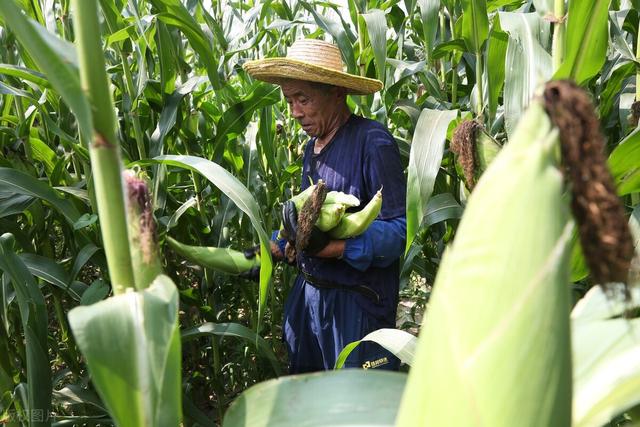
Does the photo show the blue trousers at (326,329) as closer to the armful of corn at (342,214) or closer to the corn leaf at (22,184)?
the armful of corn at (342,214)

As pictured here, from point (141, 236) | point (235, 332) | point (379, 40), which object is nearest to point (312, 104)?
point (379, 40)

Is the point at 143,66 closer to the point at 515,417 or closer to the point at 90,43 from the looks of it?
the point at 90,43

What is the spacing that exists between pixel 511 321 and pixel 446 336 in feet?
0.12

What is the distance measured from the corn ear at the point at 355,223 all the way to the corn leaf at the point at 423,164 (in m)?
0.28

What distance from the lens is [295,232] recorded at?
60.2 inches

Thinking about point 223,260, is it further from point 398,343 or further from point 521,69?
point 521,69

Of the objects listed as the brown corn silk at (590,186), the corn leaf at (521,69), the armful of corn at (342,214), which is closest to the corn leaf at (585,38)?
the corn leaf at (521,69)

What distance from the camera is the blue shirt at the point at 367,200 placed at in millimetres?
1623

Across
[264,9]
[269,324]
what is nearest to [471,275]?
[264,9]

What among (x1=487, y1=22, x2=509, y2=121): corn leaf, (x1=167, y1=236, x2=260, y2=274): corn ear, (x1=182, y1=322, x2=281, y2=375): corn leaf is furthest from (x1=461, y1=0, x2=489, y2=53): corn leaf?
(x1=182, y1=322, x2=281, y2=375): corn leaf

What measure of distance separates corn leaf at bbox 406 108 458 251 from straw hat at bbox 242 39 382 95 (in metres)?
0.46

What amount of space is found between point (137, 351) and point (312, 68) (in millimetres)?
1369

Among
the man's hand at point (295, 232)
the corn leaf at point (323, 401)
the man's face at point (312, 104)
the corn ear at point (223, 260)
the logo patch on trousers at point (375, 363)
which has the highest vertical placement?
the man's face at point (312, 104)

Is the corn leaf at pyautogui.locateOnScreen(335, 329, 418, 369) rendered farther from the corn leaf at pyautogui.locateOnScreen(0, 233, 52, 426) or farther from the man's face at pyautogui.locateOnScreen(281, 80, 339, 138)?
the man's face at pyautogui.locateOnScreen(281, 80, 339, 138)
